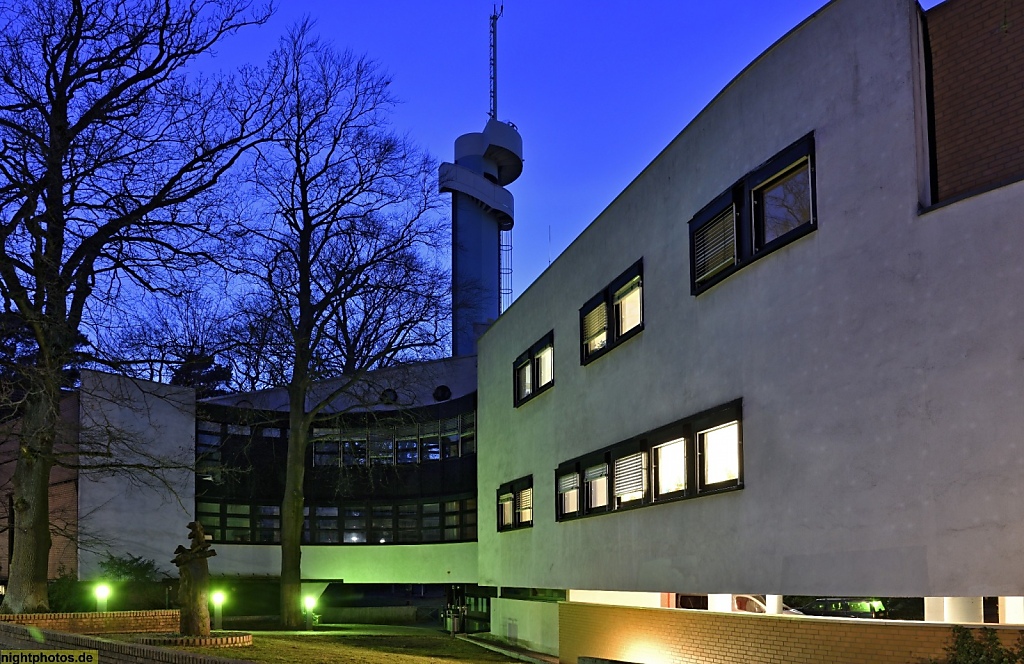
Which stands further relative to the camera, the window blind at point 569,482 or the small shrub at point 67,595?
the small shrub at point 67,595

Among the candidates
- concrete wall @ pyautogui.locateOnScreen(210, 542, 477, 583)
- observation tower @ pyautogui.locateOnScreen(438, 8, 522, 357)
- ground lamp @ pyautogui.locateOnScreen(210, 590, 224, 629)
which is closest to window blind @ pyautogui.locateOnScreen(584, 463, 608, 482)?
ground lamp @ pyautogui.locateOnScreen(210, 590, 224, 629)

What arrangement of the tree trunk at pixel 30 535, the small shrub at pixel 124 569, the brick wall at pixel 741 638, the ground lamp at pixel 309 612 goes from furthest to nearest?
1. the ground lamp at pixel 309 612
2. the small shrub at pixel 124 569
3. the tree trunk at pixel 30 535
4. the brick wall at pixel 741 638

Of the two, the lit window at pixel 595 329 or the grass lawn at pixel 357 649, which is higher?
the lit window at pixel 595 329

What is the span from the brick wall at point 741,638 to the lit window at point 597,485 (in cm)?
176

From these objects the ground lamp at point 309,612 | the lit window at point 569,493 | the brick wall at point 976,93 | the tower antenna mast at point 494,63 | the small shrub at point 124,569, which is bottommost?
the ground lamp at point 309,612

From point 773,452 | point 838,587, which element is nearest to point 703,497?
point 773,452

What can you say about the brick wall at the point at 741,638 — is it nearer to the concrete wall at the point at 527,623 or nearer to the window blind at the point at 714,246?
the concrete wall at the point at 527,623

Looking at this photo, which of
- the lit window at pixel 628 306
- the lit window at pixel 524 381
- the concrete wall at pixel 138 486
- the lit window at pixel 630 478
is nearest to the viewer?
the lit window at pixel 630 478

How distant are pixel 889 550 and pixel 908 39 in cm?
500

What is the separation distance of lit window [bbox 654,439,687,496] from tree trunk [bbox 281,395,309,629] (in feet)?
55.5

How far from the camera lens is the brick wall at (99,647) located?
42.9 feet

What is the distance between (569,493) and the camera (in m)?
20.5

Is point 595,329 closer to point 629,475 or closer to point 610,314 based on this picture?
point 610,314

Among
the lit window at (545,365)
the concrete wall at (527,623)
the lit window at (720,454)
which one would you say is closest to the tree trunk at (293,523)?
the concrete wall at (527,623)
